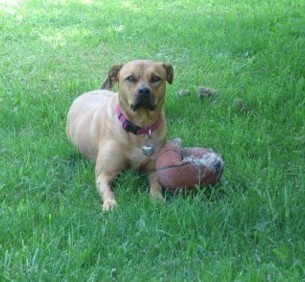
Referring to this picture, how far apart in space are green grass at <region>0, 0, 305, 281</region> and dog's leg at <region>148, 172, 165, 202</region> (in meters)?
0.07

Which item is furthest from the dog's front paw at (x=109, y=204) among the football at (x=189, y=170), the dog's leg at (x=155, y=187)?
the football at (x=189, y=170)

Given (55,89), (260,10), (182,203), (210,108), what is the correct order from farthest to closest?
(260,10) < (55,89) < (210,108) < (182,203)

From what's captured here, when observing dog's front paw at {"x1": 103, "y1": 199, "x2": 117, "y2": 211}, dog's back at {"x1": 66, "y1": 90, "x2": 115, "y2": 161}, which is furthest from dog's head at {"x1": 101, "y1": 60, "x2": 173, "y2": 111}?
dog's front paw at {"x1": 103, "y1": 199, "x2": 117, "y2": 211}

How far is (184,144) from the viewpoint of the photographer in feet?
17.3

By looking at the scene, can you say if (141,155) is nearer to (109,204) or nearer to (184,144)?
(184,144)

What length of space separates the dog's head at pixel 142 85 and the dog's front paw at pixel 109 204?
31.1 inches

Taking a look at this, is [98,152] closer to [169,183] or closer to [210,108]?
[169,183]

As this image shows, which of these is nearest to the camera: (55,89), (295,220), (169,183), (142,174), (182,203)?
(295,220)

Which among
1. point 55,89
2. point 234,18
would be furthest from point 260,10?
point 55,89

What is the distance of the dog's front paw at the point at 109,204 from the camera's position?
13.7 feet

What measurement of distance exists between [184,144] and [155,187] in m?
0.91

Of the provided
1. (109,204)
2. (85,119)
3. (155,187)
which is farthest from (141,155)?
(85,119)

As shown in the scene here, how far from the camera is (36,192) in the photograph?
4.47 m

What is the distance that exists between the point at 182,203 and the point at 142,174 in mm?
783
